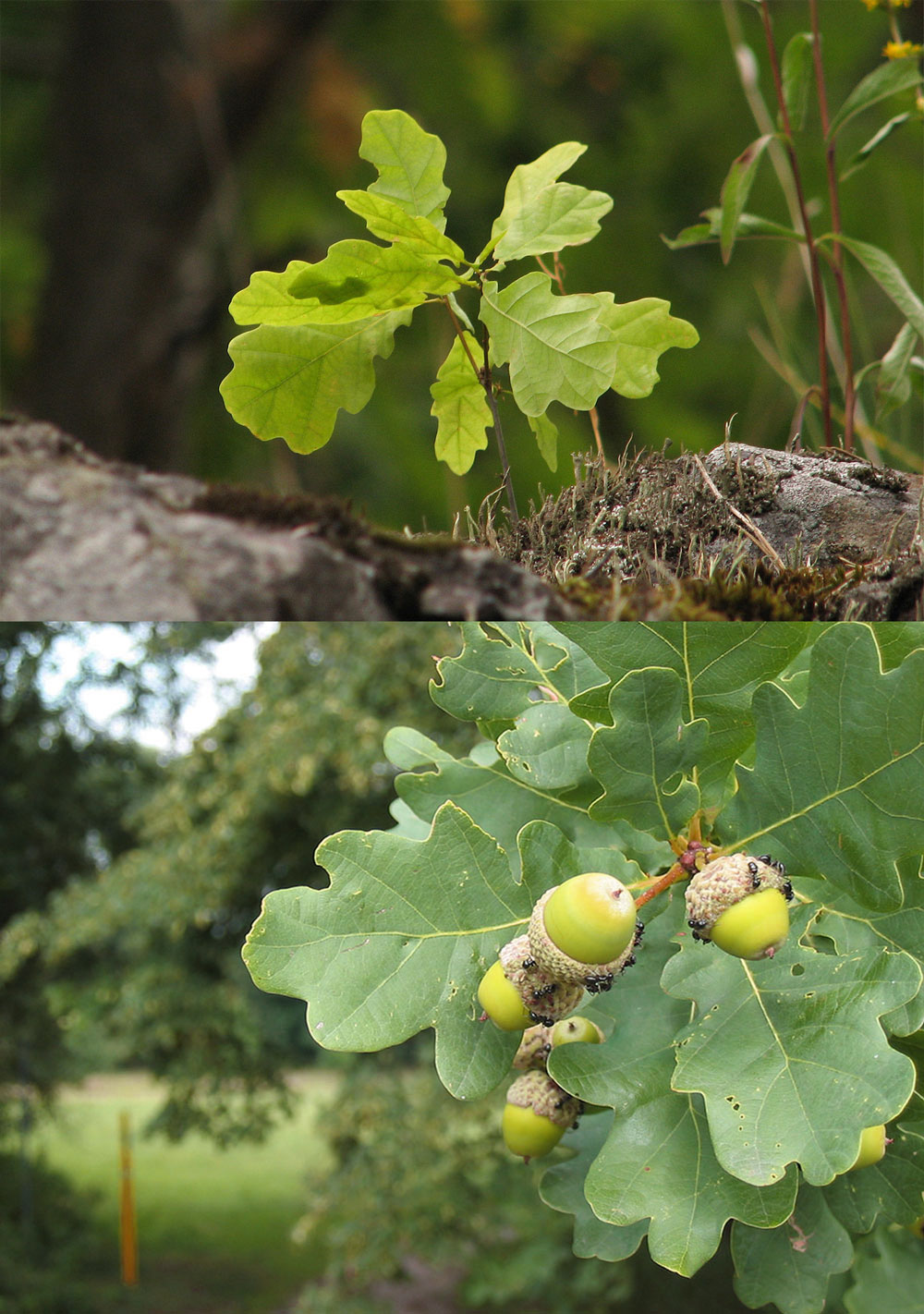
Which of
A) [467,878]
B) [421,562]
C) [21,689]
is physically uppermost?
[421,562]

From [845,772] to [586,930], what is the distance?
111 millimetres

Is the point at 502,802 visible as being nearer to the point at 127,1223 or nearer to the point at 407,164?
the point at 407,164

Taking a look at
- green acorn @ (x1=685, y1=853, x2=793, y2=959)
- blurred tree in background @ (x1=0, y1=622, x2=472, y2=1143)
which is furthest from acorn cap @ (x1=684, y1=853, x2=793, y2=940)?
blurred tree in background @ (x1=0, y1=622, x2=472, y2=1143)

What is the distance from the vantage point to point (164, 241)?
209 cm

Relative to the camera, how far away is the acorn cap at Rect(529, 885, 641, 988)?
0.37 metres

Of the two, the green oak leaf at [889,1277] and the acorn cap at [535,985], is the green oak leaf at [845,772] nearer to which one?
the acorn cap at [535,985]

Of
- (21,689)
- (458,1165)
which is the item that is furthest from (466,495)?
(21,689)

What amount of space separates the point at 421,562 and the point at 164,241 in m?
1.95

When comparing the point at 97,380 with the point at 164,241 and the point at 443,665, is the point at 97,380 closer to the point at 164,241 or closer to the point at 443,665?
the point at 164,241

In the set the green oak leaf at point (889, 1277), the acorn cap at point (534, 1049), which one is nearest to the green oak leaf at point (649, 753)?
the acorn cap at point (534, 1049)

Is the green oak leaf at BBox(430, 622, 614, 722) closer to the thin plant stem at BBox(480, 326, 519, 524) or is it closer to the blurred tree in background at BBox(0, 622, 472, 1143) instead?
the thin plant stem at BBox(480, 326, 519, 524)

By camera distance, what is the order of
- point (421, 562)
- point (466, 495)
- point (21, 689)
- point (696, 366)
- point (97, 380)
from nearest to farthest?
point (421, 562) < point (466, 495) < point (696, 366) < point (97, 380) < point (21, 689)

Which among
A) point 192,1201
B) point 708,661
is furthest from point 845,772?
point 192,1201

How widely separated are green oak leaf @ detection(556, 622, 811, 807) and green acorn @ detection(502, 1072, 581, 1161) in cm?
16
